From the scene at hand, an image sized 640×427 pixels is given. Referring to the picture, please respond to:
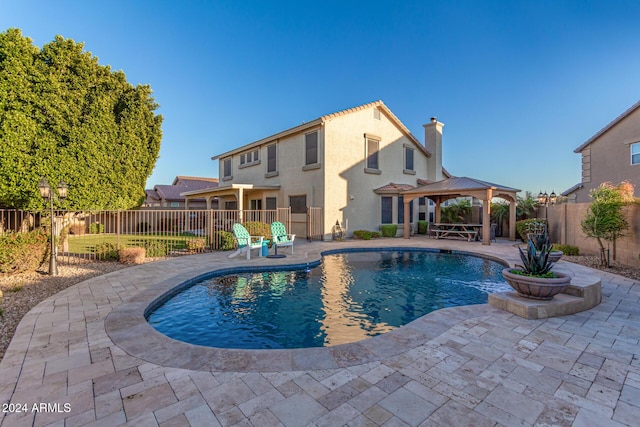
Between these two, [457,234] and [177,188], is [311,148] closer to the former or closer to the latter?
[457,234]

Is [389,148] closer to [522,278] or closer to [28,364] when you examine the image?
[522,278]

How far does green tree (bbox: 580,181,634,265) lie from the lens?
7703 millimetres

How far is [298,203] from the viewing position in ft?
54.1

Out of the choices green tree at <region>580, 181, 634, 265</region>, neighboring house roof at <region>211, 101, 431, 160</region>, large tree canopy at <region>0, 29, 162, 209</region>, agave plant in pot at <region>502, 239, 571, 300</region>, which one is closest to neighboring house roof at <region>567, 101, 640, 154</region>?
neighboring house roof at <region>211, 101, 431, 160</region>

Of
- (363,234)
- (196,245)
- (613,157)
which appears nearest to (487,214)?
(363,234)

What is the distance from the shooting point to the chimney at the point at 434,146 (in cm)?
1986

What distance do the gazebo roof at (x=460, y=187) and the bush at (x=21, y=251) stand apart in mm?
15131

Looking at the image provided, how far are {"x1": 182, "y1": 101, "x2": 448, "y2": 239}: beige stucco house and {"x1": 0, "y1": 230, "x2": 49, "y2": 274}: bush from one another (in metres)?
8.78

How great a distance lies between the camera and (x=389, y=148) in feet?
58.6

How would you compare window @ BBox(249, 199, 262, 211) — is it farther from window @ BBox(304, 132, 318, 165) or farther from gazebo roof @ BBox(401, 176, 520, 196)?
A: gazebo roof @ BBox(401, 176, 520, 196)

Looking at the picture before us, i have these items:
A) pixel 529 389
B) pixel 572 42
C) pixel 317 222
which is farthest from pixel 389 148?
pixel 529 389

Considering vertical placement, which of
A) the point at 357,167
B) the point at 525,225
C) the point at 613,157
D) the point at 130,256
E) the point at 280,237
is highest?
the point at 613,157

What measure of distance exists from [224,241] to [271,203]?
6.35 m

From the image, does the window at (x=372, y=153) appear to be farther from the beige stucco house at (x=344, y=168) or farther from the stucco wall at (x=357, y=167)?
the stucco wall at (x=357, y=167)
